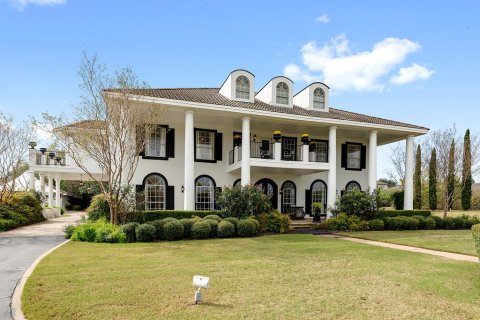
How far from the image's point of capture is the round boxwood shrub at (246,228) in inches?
533

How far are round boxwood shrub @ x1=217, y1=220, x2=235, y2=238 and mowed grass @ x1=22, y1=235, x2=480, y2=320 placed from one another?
305 cm

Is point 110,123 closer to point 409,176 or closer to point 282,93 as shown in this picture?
point 282,93

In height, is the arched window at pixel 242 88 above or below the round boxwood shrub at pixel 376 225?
above

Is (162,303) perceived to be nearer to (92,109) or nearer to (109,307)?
(109,307)

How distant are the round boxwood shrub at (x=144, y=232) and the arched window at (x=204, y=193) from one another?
6597mm

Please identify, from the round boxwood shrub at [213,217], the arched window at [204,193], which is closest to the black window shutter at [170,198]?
the arched window at [204,193]

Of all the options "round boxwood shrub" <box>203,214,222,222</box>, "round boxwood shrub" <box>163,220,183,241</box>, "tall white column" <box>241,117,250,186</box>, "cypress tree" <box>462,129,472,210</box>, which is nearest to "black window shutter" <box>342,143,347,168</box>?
"tall white column" <box>241,117,250,186</box>

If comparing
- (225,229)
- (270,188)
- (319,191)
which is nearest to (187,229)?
(225,229)

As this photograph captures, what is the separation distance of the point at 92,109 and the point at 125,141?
190 centimetres

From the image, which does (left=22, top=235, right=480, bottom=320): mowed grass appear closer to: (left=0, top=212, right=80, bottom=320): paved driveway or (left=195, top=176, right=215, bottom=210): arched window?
(left=0, top=212, right=80, bottom=320): paved driveway

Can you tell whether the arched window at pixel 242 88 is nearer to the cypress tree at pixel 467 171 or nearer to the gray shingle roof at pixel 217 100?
the gray shingle roof at pixel 217 100

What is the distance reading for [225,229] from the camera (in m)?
13.2

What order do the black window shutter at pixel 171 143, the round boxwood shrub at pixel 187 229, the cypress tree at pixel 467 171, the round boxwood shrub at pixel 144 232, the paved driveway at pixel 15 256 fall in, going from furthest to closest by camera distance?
the cypress tree at pixel 467 171 < the black window shutter at pixel 171 143 < the round boxwood shrub at pixel 187 229 < the round boxwood shrub at pixel 144 232 < the paved driveway at pixel 15 256

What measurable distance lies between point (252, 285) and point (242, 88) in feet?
47.3
